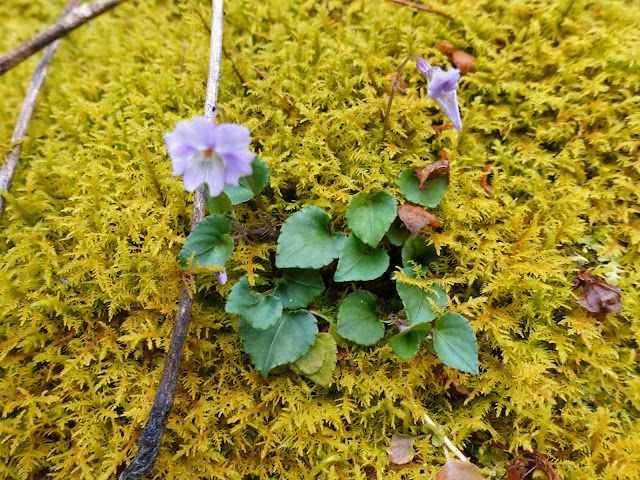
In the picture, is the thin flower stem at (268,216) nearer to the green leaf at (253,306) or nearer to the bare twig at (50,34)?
the green leaf at (253,306)

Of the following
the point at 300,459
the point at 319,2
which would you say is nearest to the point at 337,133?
the point at 319,2

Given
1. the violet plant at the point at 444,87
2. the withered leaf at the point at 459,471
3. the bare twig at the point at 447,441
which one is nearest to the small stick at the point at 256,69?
the violet plant at the point at 444,87

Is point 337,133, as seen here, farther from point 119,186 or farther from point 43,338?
point 43,338

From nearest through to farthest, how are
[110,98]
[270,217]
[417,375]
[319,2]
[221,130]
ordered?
[221,130] < [417,375] < [270,217] < [110,98] < [319,2]

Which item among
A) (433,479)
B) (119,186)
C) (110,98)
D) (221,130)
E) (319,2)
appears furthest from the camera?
(319,2)

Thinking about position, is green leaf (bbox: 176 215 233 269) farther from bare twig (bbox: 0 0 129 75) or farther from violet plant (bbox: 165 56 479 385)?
bare twig (bbox: 0 0 129 75)

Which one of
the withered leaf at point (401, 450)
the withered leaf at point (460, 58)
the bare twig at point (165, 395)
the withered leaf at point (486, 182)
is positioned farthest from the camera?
the withered leaf at point (460, 58)

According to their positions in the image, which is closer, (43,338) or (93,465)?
(93,465)
